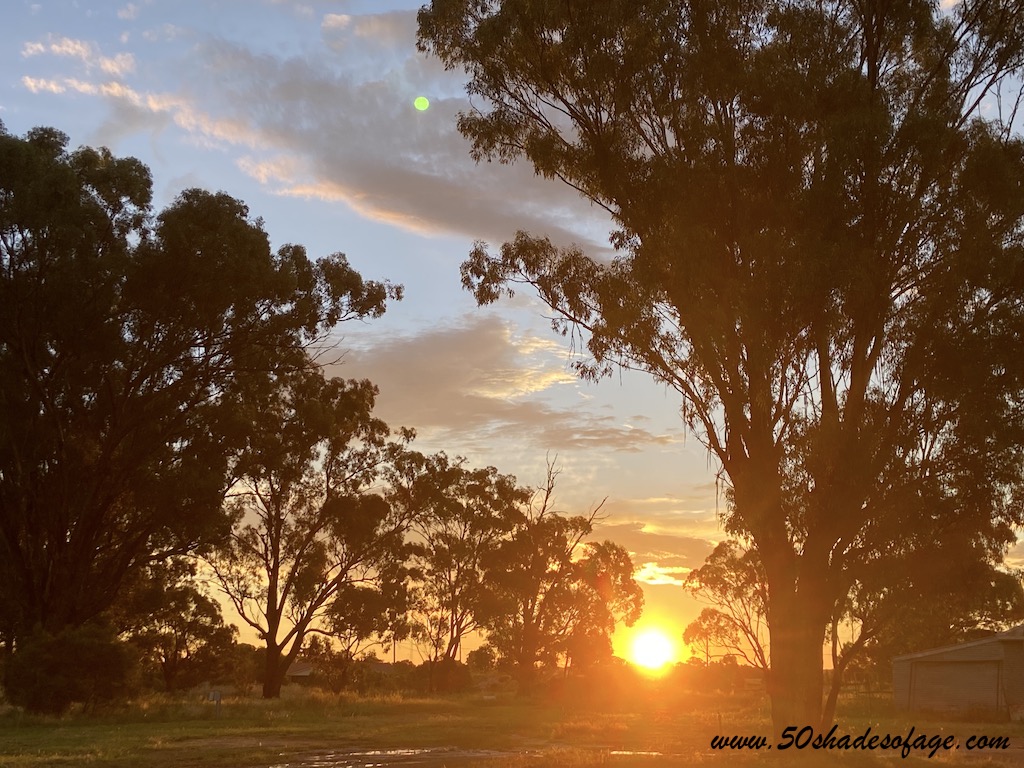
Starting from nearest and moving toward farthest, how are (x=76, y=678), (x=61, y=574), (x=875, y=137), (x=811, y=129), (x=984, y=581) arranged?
(x=875, y=137)
(x=811, y=129)
(x=984, y=581)
(x=76, y=678)
(x=61, y=574)

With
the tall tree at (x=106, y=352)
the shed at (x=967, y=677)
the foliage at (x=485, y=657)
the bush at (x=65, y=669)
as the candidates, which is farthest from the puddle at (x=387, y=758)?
the foliage at (x=485, y=657)

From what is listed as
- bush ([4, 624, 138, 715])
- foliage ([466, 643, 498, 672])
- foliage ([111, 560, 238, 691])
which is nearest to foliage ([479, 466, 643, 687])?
foliage ([466, 643, 498, 672])

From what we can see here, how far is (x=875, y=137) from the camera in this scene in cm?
1705

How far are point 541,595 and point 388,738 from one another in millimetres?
36720

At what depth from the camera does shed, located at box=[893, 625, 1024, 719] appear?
3997cm

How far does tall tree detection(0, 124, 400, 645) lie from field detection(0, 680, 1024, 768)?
5.07 m

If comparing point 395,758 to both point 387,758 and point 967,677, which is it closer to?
point 387,758

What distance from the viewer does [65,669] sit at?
27000 millimetres

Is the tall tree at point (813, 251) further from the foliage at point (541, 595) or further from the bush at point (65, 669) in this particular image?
the foliage at point (541, 595)

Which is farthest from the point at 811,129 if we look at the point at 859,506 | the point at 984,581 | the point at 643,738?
the point at 643,738

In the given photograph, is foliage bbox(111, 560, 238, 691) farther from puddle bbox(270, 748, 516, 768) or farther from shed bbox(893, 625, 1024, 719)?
shed bbox(893, 625, 1024, 719)

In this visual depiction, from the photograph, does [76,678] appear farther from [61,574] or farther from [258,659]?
[258,659]

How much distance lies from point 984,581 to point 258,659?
Result: 5889cm

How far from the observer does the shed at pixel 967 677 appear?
40.0 meters
